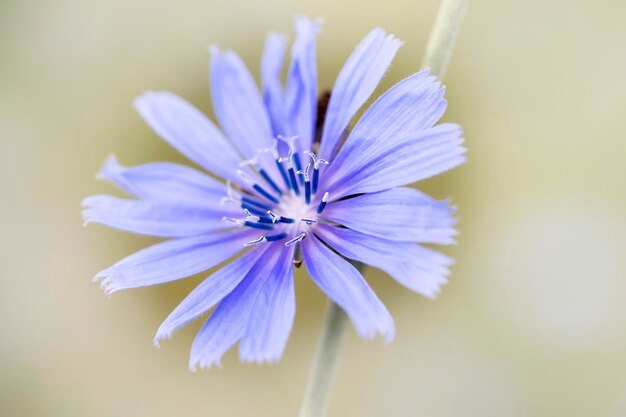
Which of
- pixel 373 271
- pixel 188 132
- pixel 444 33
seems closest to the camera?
pixel 444 33

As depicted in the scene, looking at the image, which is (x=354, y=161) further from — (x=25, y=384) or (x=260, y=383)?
(x=25, y=384)

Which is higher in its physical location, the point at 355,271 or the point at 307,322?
the point at 307,322

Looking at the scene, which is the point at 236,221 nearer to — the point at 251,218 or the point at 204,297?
the point at 251,218

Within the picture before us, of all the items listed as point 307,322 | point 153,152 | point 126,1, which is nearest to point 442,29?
point 307,322

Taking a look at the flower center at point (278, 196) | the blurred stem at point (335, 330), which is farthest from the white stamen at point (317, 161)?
the blurred stem at point (335, 330)

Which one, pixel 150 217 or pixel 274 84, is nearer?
pixel 150 217

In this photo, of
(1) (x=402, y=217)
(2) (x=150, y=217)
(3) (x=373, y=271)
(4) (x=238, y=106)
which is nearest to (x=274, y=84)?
(4) (x=238, y=106)
